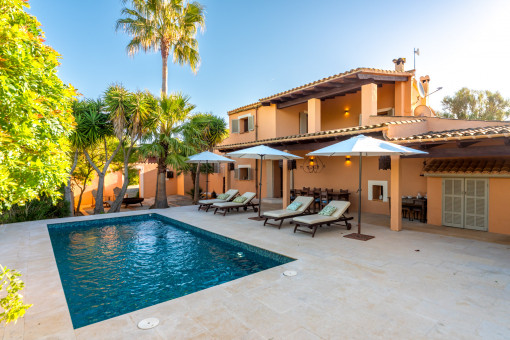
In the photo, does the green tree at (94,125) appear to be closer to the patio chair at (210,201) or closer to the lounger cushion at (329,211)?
the patio chair at (210,201)

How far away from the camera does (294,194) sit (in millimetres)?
14273

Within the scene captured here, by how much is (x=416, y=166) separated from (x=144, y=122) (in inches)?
536

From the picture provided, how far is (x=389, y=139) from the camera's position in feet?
30.3

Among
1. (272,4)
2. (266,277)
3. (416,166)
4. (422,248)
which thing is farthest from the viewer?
(272,4)

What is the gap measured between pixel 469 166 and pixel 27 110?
39.7 feet

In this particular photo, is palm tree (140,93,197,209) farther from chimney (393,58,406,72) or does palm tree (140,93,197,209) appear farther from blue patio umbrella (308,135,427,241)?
chimney (393,58,406,72)

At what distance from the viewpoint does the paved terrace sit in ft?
11.1

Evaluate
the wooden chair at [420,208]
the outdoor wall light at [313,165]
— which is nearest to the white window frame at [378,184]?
the wooden chair at [420,208]

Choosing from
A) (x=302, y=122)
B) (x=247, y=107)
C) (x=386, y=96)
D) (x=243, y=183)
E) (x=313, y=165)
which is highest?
(x=247, y=107)

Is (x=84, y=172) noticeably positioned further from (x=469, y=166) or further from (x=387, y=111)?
(x=469, y=166)

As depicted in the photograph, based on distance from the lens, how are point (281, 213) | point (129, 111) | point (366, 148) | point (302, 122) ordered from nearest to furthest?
point (366, 148) → point (281, 213) → point (129, 111) → point (302, 122)

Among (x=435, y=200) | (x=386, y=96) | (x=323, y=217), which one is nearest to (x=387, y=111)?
(x=386, y=96)

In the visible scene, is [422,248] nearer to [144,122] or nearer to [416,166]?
[416,166]

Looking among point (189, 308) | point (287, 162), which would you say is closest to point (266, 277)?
point (189, 308)
